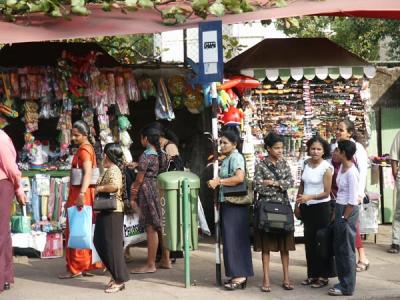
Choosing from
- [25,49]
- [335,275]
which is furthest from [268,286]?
[25,49]

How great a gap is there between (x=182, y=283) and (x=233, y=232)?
2.91 ft

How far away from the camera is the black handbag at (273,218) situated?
8070 millimetres

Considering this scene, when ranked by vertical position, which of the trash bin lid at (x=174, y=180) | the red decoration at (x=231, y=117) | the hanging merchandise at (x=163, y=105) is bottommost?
the trash bin lid at (x=174, y=180)

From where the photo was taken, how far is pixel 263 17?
8359 millimetres

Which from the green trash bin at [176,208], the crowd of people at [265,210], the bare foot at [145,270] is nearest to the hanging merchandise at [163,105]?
the crowd of people at [265,210]

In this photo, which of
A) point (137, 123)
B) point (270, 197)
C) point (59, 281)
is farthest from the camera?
point (137, 123)

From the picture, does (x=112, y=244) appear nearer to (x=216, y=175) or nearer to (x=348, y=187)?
(x=216, y=175)

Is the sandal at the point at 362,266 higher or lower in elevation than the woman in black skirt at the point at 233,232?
lower

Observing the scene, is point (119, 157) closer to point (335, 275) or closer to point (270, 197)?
point (270, 197)

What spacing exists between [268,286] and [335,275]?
0.73 metres

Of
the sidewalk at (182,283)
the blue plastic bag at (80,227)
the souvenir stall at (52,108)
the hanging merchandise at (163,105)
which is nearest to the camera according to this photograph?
the sidewalk at (182,283)

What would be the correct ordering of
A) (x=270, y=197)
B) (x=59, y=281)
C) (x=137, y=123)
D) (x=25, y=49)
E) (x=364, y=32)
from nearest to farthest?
(x=270, y=197) → (x=59, y=281) → (x=25, y=49) → (x=137, y=123) → (x=364, y=32)

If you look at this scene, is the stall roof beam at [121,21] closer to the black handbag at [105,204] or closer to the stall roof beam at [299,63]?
the black handbag at [105,204]

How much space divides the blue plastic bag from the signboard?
194cm
